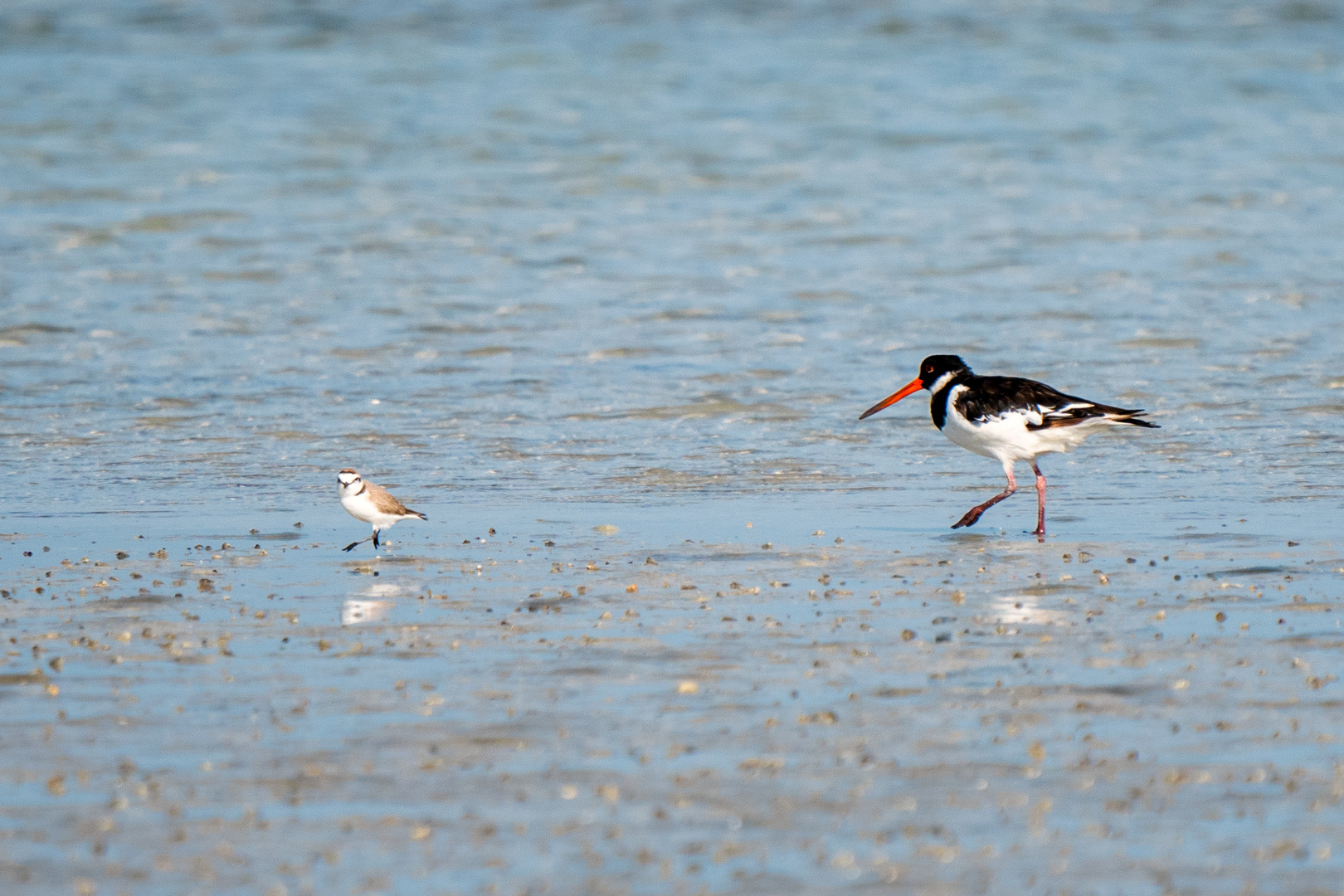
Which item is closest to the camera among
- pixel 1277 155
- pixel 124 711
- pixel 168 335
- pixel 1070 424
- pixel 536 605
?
pixel 124 711

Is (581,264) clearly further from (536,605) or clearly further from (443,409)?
(536,605)

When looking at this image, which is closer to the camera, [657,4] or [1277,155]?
[1277,155]

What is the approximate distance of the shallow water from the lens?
16.1 feet

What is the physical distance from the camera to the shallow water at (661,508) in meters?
4.89

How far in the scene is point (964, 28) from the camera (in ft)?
130

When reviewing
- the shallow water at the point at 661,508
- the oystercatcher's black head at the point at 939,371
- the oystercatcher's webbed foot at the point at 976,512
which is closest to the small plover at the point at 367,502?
the shallow water at the point at 661,508

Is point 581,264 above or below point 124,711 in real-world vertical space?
below

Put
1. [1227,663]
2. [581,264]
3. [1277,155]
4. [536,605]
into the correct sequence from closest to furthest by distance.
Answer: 1. [1227,663]
2. [536,605]
3. [581,264]
4. [1277,155]

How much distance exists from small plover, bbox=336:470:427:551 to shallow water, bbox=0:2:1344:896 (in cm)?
24

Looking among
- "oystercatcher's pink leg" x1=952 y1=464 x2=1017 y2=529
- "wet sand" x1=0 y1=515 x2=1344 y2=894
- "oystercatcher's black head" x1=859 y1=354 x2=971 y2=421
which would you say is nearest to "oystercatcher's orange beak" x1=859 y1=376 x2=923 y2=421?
"oystercatcher's black head" x1=859 y1=354 x2=971 y2=421

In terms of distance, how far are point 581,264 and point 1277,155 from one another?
11.8 m

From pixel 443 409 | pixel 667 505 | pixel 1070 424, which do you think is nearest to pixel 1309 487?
pixel 1070 424

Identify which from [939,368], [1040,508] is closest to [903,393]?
[939,368]

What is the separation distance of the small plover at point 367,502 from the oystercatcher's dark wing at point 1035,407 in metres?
3.37
